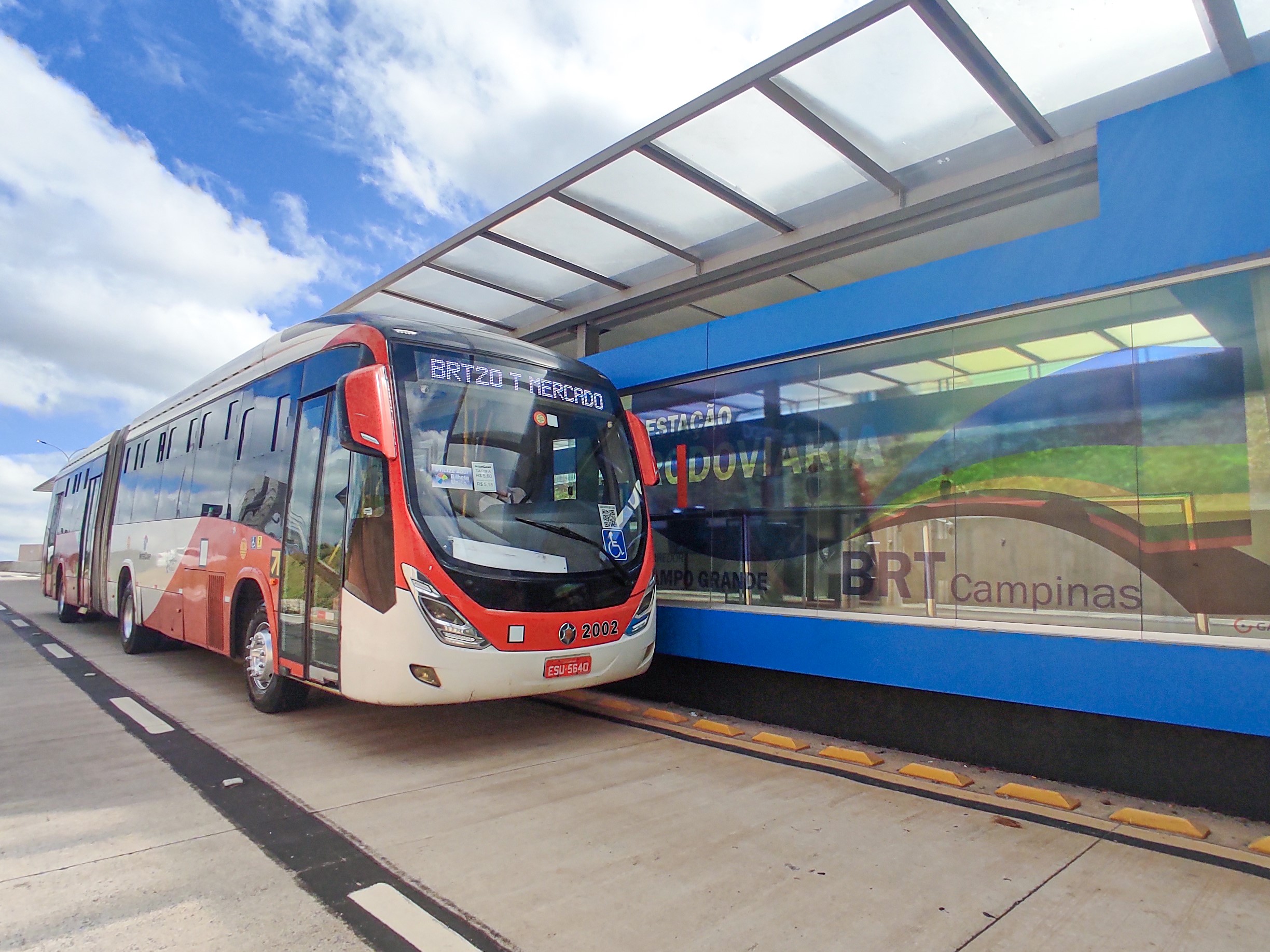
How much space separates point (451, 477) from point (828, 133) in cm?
381

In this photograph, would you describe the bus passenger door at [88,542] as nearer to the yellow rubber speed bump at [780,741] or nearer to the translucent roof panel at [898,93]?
the yellow rubber speed bump at [780,741]

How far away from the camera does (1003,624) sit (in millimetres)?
5020

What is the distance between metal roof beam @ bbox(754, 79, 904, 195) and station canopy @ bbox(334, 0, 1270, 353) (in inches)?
0.6

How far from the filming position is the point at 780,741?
577 cm

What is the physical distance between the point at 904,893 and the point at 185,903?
2932 millimetres

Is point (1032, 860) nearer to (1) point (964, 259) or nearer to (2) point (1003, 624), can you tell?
(2) point (1003, 624)

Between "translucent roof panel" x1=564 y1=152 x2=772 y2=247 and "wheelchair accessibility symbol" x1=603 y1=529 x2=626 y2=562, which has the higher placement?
"translucent roof panel" x1=564 y1=152 x2=772 y2=247

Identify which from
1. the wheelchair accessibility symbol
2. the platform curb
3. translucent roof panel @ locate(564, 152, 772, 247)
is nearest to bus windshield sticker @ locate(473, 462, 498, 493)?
the wheelchair accessibility symbol

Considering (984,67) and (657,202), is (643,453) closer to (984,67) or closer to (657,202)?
(657,202)

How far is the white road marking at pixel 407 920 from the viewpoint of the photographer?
2.78 meters

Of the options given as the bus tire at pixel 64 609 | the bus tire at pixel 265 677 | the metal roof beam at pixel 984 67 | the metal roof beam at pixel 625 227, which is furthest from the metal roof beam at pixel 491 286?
the bus tire at pixel 64 609

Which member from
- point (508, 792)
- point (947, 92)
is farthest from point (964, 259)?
point (508, 792)

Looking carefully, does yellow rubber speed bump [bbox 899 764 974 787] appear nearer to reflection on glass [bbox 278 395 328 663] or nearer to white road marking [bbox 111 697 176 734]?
reflection on glass [bbox 278 395 328 663]

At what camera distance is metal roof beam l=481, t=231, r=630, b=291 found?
306 inches
